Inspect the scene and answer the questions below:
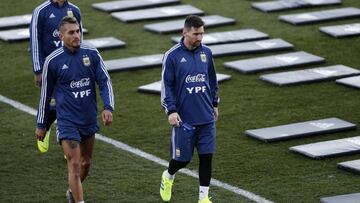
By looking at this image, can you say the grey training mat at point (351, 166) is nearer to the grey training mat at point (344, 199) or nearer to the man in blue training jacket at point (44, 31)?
the grey training mat at point (344, 199)

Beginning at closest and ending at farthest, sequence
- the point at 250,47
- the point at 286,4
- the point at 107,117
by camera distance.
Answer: the point at 107,117 → the point at 250,47 → the point at 286,4

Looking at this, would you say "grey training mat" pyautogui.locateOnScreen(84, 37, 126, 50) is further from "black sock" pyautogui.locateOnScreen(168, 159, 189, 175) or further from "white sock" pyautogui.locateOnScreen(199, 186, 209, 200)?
"white sock" pyautogui.locateOnScreen(199, 186, 209, 200)

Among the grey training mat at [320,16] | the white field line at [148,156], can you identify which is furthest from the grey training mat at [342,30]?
the white field line at [148,156]

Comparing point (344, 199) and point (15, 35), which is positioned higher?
point (344, 199)

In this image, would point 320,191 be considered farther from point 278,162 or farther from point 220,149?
point 220,149

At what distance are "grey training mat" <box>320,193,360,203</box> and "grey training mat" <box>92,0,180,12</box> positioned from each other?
35.0 ft

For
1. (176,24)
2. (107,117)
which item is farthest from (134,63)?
(107,117)

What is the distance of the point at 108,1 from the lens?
22.2 m

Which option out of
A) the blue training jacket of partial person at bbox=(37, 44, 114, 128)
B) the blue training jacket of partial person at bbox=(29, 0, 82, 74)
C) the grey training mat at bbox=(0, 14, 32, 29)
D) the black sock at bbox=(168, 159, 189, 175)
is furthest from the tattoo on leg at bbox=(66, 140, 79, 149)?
the grey training mat at bbox=(0, 14, 32, 29)

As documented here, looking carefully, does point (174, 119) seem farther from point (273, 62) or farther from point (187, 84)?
point (273, 62)

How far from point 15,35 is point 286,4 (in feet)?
17.9

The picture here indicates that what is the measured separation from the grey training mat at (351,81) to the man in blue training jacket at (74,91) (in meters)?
6.28

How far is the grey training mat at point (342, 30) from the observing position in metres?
19.4

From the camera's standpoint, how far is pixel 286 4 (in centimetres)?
2138
